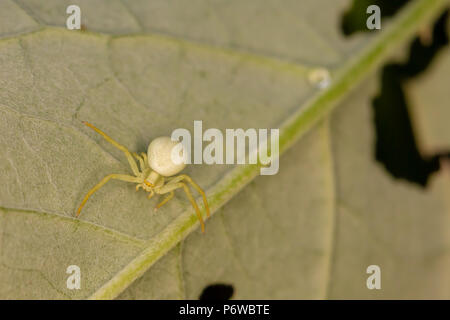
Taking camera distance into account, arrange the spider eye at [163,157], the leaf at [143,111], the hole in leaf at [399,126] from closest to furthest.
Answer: the leaf at [143,111] → the spider eye at [163,157] → the hole in leaf at [399,126]

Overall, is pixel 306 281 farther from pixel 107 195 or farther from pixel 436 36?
pixel 436 36

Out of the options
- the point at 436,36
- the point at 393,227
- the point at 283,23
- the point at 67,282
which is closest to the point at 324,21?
the point at 283,23

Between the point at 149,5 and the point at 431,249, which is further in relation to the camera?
the point at 431,249

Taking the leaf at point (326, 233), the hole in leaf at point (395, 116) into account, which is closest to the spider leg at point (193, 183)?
the leaf at point (326, 233)

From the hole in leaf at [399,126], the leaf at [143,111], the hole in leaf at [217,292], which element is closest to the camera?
the leaf at [143,111]

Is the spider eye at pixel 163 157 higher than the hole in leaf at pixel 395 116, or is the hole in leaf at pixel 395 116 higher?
the hole in leaf at pixel 395 116

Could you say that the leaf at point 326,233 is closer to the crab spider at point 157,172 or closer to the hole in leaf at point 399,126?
the hole in leaf at point 399,126

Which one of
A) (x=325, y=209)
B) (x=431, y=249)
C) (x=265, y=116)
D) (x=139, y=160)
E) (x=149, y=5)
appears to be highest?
(x=149, y=5)
